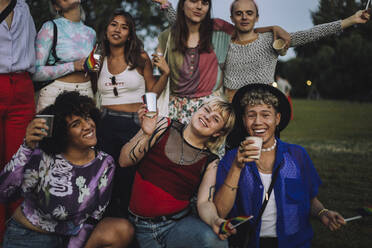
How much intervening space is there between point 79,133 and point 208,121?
1093 millimetres

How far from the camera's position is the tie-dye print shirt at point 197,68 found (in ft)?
12.1

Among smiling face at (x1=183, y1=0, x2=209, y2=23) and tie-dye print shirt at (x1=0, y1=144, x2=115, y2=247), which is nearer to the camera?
tie-dye print shirt at (x1=0, y1=144, x2=115, y2=247)

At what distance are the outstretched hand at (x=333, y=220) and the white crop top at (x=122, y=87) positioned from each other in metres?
2.15

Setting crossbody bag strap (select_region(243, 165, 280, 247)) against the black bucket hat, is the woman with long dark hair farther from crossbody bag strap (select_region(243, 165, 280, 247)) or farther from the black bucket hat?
crossbody bag strap (select_region(243, 165, 280, 247))

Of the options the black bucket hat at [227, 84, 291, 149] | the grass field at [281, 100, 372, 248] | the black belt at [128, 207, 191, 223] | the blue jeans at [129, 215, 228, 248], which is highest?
the black bucket hat at [227, 84, 291, 149]

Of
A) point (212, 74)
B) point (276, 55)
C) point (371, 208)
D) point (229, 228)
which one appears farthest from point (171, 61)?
point (371, 208)

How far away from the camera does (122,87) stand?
11.8 feet

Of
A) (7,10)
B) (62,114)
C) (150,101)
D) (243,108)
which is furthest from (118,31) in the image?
(243,108)

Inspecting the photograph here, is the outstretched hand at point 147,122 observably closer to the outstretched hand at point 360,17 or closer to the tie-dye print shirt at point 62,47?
the tie-dye print shirt at point 62,47

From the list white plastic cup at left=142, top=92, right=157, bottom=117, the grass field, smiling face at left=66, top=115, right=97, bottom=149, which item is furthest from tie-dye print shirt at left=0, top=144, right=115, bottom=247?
the grass field

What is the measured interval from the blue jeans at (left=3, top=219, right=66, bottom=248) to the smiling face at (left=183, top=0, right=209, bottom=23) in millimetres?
2563

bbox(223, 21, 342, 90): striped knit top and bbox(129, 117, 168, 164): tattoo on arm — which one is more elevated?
bbox(223, 21, 342, 90): striped knit top

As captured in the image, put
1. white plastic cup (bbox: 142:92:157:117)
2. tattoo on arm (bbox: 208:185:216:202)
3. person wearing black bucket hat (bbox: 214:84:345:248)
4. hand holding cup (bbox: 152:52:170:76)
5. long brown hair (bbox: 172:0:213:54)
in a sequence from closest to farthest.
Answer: white plastic cup (bbox: 142:92:157:117), tattoo on arm (bbox: 208:185:216:202), person wearing black bucket hat (bbox: 214:84:345:248), hand holding cup (bbox: 152:52:170:76), long brown hair (bbox: 172:0:213:54)

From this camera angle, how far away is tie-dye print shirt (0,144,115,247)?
8.70 ft
